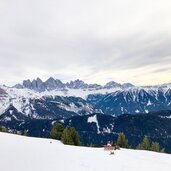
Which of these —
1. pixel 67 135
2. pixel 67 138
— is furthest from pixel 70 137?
pixel 67 138

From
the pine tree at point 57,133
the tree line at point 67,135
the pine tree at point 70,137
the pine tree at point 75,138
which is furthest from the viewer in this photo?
the pine tree at point 57,133

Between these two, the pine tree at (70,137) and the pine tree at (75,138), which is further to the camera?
the pine tree at (75,138)

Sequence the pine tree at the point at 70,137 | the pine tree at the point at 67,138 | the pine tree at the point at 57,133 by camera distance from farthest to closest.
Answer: the pine tree at the point at 57,133 → the pine tree at the point at 70,137 → the pine tree at the point at 67,138

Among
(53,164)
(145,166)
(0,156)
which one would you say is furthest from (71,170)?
(145,166)

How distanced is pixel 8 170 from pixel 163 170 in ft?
37.7

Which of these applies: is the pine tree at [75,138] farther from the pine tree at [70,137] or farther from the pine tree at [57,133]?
the pine tree at [57,133]

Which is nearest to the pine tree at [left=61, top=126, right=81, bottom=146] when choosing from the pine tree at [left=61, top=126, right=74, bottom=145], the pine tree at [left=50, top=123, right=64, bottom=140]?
the pine tree at [left=61, top=126, right=74, bottom=145]

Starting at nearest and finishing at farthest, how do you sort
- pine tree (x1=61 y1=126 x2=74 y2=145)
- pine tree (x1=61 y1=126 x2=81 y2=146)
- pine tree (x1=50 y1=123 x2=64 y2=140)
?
pine tree (x1=61 y1=126 x2=74 y2=145) → pine tree (x1=61 y1=126 x2=81 y2=146) → pine tree (x1=50 y1=123 x2=64 y2=140)

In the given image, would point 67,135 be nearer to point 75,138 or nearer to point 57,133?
point 75,138

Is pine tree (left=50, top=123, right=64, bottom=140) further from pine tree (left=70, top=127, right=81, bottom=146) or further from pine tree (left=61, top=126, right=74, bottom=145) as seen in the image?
pine tree (left=61, top=126, right=74, bottom=145)

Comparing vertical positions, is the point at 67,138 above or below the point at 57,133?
below

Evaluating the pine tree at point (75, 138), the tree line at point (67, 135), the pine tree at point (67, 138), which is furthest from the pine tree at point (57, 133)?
the pine tree at point (67, 138)

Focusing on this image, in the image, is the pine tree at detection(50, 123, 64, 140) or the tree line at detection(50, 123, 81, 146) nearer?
the tree line at detection(50, 123, 81, 146)

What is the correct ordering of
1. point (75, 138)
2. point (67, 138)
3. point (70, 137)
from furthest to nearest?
point (75, 138), point (70, 137), point (67, 138)
